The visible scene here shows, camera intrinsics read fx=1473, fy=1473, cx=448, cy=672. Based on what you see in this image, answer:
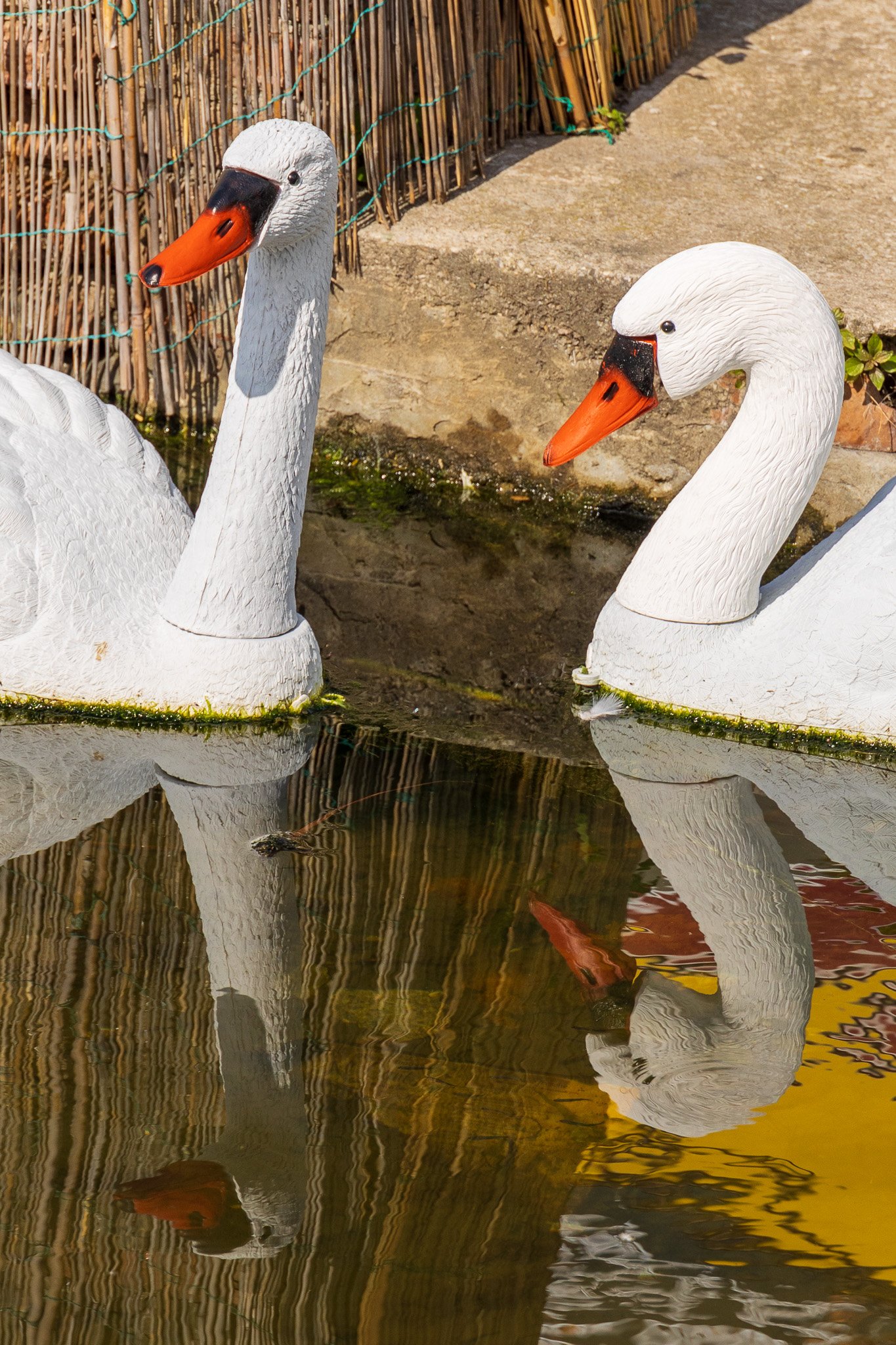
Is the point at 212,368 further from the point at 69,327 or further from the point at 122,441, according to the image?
the point at 122,441

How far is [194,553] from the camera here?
13.5 feet

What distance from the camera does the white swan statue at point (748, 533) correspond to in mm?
4230

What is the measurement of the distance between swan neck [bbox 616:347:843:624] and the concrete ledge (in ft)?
5.18

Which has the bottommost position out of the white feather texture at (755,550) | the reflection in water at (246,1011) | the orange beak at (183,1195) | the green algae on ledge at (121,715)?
the reflection in water at (246,1011)

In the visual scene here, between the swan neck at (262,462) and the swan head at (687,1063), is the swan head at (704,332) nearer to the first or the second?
the swan neck at (262,462)

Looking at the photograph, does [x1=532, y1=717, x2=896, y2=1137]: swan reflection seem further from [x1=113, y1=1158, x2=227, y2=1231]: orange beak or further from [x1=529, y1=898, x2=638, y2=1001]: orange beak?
[x1=113, y1=1158, x2=227, y2=1231]: orange beak

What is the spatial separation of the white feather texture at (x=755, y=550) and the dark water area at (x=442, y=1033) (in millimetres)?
188

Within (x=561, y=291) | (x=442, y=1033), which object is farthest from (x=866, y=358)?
(x=442, y=1033)

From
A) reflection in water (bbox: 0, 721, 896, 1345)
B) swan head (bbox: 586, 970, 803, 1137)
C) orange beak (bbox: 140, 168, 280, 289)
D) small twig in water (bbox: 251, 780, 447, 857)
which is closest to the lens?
reflection in water (bbox: 0, 721, 896, 1345)

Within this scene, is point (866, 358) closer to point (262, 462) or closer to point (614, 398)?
point (614, 398)

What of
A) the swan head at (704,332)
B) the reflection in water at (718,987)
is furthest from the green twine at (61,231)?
the reflection in water at (718,987)

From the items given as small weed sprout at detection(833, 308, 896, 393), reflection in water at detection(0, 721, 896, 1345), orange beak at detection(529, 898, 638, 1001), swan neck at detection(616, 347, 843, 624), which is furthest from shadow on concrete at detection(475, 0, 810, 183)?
orange beak at detection(529, 898, 638, 1001)

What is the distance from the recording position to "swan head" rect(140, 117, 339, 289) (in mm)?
3474

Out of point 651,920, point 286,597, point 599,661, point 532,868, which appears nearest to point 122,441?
point 286,597
